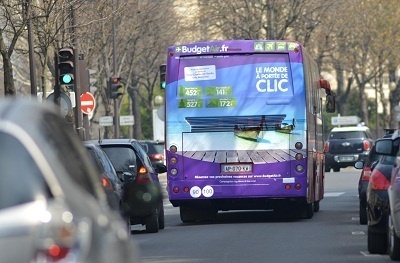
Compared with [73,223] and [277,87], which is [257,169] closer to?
[277,87]

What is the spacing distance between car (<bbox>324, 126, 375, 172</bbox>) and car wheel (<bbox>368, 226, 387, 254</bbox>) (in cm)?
3337

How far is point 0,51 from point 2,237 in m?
23.4

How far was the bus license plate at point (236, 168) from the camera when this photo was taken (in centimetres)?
2170

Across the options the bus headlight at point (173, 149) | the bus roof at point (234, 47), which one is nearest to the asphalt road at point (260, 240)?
the bus headlight at point (173, 149)

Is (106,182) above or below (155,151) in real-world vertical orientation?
above

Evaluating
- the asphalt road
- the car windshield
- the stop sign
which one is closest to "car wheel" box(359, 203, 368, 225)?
the asphalt road

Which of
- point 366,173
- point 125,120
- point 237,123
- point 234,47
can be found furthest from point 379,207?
point 125,120

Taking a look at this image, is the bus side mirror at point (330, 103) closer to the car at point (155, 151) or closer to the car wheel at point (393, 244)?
the car wheel at point (393, 244)

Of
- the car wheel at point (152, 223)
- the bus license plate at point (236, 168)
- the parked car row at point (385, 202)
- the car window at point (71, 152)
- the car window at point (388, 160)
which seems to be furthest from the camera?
the bus license plate at point (236, 168)

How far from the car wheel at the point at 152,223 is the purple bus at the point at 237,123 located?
1063mm

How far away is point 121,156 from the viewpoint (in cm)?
2044

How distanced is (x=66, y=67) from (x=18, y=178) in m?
22.3

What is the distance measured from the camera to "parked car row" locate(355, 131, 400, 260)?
13.0 meters

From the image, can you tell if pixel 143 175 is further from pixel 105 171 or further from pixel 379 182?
pixel 379 182
